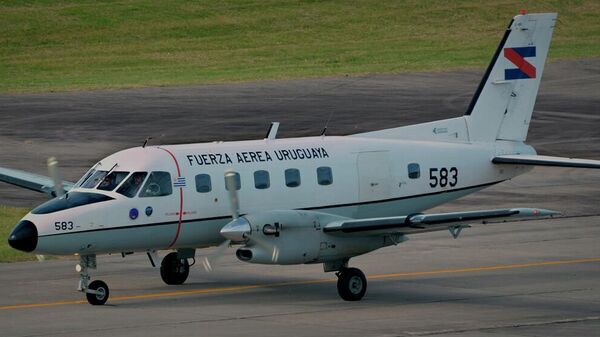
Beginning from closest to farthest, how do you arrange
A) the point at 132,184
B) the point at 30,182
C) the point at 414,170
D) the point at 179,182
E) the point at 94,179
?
the point at 132,184, the point at 94,179, the point at 179,182, the point at 414,170, the point at 30,182

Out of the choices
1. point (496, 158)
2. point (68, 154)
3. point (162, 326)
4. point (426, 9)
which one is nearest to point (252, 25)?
point (426, 9)

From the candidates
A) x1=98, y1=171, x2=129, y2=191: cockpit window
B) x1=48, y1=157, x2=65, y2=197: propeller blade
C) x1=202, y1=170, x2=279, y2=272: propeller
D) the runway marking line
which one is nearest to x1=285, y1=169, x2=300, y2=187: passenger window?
x1=202, y1=170, x2=279, y2=272: propeller

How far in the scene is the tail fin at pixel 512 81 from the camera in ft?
93.8

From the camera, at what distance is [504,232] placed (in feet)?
109

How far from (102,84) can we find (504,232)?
1277 inches

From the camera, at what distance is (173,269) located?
26.2m

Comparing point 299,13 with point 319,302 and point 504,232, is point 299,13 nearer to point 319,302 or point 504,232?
point 504,232

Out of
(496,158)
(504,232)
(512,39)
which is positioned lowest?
(504,232)

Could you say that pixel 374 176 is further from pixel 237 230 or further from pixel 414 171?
pixel 237 230

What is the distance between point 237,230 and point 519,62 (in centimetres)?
882

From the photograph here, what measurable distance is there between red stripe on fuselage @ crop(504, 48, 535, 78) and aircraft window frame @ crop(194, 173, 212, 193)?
8.13m

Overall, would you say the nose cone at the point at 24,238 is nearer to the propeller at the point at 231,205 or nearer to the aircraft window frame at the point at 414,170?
the propeller at the point at 231,205

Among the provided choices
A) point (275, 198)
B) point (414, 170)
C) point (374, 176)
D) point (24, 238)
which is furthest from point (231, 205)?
point (414, 170)

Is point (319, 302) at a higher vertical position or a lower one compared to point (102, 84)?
lower
